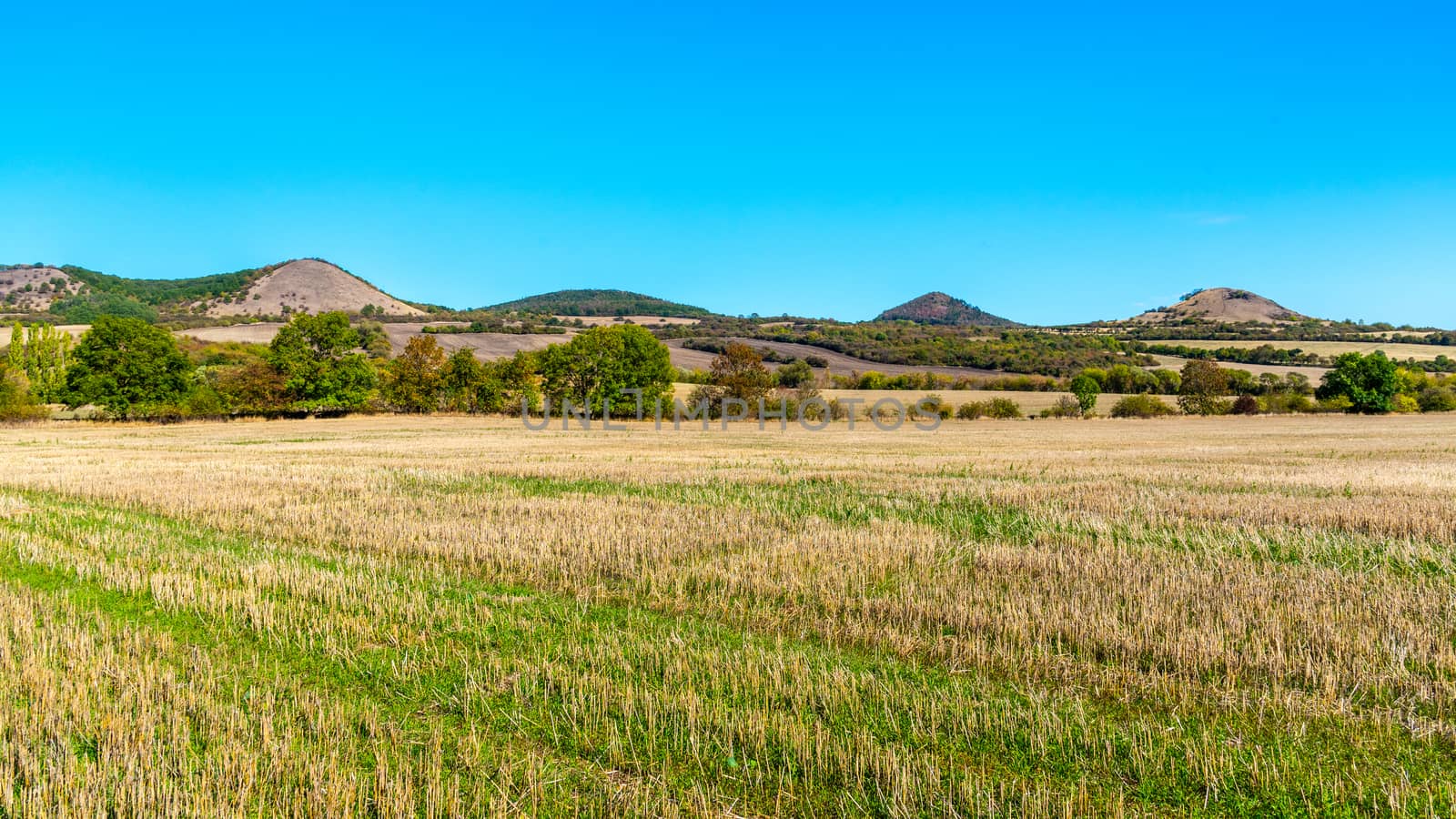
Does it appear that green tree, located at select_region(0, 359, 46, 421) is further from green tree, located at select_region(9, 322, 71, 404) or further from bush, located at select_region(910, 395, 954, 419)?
bush, located at select_region(910, 395, 954, 419)

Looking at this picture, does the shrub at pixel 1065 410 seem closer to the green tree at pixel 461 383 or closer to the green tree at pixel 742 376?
the green tree at pixel 742 376

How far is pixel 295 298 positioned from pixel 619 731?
204 meters

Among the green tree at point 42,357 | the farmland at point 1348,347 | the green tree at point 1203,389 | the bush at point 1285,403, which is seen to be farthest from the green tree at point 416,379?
the farmland at point 1348,347

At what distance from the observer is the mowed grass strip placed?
12.7 ft

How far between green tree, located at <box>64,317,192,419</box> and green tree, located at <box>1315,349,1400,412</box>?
107 m

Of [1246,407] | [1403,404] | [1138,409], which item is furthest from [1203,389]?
[1403,404]

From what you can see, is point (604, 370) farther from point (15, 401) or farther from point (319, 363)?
point (15, 401)

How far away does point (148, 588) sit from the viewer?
26.1 ft

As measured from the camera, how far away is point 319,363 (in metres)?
59.5

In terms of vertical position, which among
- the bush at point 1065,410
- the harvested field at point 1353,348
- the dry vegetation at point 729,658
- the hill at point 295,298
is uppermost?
the hill at point 295,298

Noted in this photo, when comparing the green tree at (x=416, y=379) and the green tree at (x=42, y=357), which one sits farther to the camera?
the green tree at (x=42, y=357)

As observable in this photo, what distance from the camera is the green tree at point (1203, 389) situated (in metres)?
73.9

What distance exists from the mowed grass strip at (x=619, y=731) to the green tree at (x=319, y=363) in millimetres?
58662

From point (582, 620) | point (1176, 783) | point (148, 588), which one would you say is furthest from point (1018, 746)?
point (148, 588)
